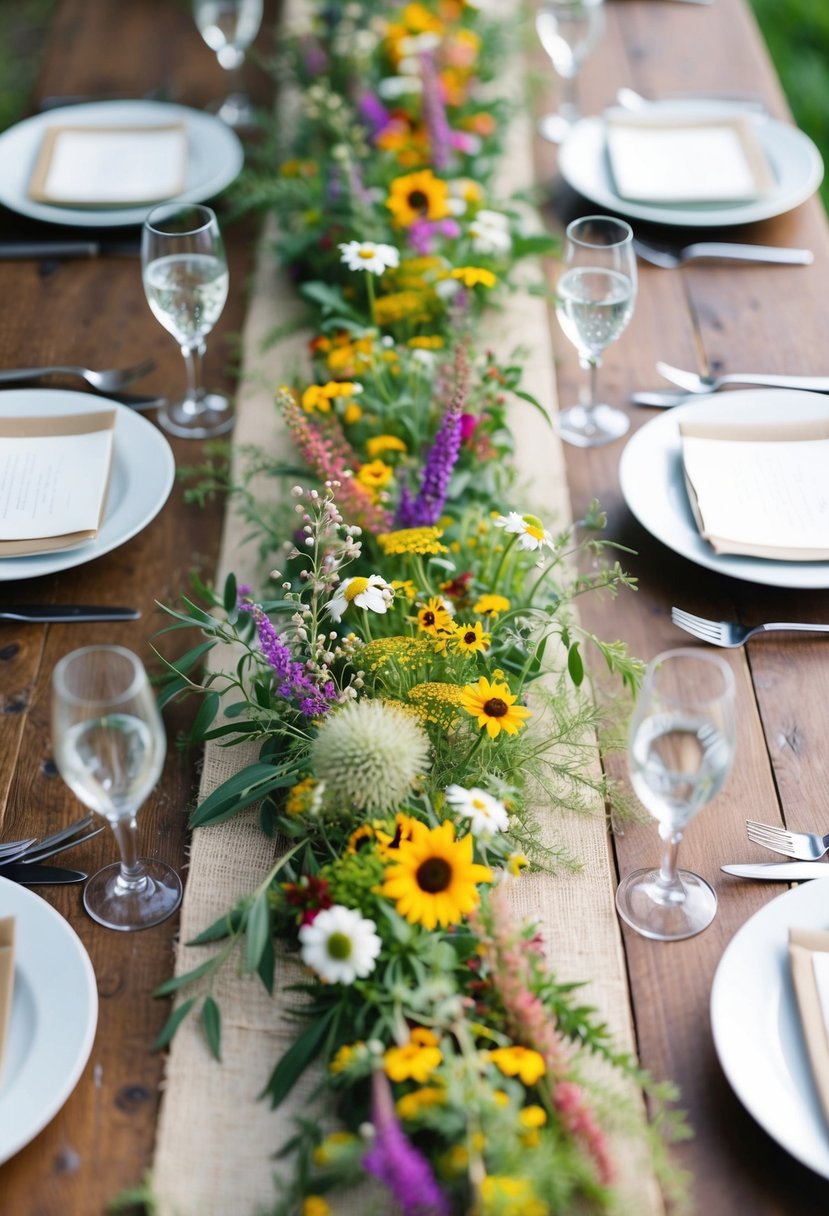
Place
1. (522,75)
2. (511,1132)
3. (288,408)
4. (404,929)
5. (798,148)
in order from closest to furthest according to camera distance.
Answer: (511,1132), (404,929), (288,408), (798,148), (522,75)

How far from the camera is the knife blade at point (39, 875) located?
0.97 m

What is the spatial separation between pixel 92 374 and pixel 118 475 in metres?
0.25

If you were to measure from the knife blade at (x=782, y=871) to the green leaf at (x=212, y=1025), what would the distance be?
415mm

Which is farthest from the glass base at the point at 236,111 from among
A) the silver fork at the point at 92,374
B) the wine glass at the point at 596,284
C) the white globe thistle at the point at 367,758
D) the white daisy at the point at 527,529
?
the white globe thistle at the point at 367,758

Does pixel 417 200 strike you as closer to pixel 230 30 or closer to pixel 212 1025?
pixel 230 30

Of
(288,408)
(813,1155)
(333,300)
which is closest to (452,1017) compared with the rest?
(813,1155)

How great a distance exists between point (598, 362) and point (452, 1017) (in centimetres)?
86

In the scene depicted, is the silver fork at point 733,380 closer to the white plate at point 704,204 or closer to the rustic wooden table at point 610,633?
the rustic wooden table at point 610,633

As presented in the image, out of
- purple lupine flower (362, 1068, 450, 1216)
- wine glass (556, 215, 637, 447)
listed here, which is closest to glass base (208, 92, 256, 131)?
wine glass (556, 215, 637, 447)

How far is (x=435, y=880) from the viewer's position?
831 mm

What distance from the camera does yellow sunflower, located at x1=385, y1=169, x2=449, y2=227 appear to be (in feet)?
5.30

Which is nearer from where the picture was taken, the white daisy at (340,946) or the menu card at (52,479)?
the white daisy at (340,946)

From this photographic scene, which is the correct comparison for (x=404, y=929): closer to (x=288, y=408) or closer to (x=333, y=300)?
(x=288, y=408)

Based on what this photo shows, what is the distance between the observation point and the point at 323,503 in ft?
3.34
